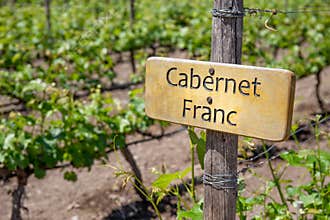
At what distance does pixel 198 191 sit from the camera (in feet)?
13.3

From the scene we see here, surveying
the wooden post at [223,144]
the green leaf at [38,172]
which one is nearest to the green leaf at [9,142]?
the green leaf at [38,172]

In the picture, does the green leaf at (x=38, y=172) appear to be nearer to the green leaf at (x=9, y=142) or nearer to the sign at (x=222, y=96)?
the green leaf at (x=9, y=142)

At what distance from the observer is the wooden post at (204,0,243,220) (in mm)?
1830

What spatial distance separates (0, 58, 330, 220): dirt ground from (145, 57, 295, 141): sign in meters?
1.70

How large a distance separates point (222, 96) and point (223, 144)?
0.19m

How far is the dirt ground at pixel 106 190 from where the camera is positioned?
161 inches

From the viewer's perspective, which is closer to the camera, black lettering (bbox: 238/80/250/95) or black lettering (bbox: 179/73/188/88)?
black lettering (bbox: 238/80/250/95)

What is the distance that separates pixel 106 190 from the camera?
4457mm

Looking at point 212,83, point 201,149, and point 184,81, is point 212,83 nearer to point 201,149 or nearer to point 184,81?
point 184,81

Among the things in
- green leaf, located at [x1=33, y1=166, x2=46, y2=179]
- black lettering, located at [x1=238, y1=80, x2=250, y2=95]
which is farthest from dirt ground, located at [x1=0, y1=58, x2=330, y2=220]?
black lettering, located at [x1=238, y1=80, x2=250, y2=95]

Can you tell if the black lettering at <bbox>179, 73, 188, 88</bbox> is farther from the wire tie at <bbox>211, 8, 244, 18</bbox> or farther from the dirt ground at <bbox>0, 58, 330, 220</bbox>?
the dirt ground at <bbox>0, 58, 330, 220</bbox>

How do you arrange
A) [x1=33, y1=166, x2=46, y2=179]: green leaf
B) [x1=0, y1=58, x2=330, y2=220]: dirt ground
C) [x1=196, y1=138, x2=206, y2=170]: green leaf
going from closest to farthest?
[x1=196, y1=138, x2=206, y2=170]: green leaf, [x1=33, y1=166, x2=46, y2=179]: green leaf, [x1=0, y1=58, x2=330, y2=220]: dirt ground

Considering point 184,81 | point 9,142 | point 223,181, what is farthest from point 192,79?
point 9,142

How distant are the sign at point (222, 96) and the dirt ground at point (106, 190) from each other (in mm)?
1699
